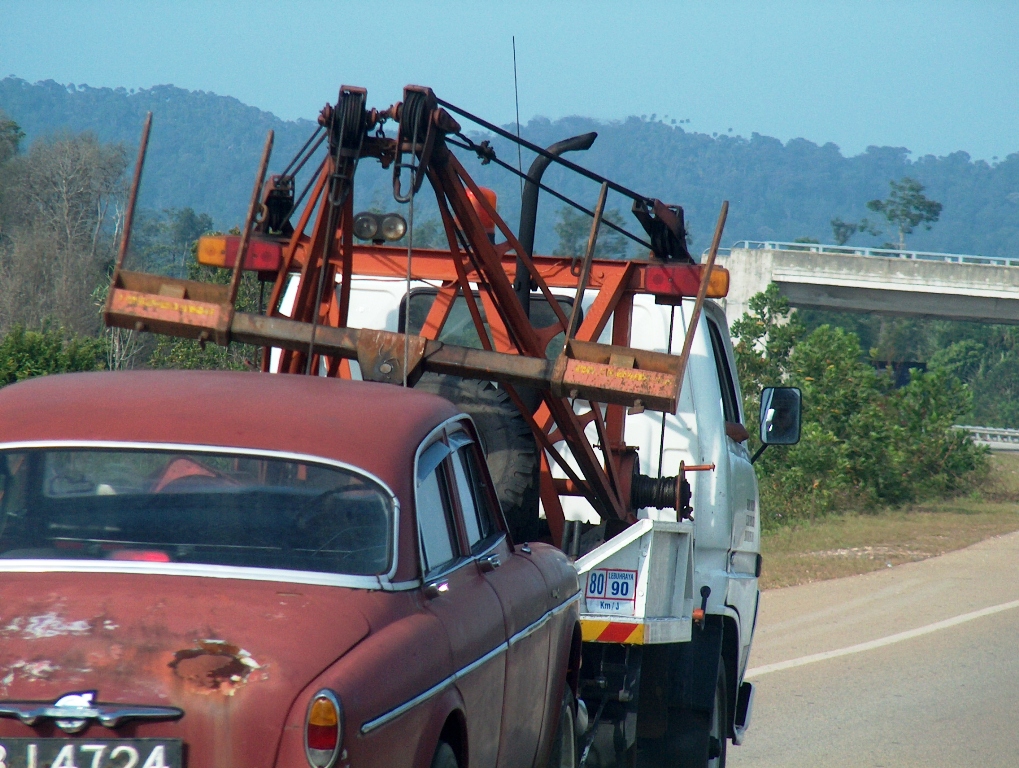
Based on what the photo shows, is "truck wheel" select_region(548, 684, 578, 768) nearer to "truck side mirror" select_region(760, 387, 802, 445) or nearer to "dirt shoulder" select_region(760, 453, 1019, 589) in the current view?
"truck side mirror" select_region(760, 387, 802, 445)

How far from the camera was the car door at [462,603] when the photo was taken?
3.46 meters

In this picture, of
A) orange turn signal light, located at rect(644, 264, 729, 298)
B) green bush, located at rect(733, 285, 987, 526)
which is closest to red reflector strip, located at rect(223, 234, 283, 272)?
orange turn signal light, located at rect(644, 264, 729, 298)

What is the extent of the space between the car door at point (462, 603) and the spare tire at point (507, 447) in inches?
56.8

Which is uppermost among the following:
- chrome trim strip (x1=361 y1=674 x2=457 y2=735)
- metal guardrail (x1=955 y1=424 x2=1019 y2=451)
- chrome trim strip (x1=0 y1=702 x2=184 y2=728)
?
chrome trim strip (x1=0 y1=702 x2=184 y2=728)

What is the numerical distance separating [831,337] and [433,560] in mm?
21425

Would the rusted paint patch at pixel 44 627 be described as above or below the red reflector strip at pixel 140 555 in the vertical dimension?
below

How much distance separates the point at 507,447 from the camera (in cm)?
548

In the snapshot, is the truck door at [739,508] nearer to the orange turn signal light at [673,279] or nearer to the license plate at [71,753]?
the orange turn signal light at [673,279]

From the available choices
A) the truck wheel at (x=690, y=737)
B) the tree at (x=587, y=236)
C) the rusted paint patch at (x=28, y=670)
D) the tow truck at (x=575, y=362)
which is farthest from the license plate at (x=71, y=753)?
the tree at (x=587, y=236)

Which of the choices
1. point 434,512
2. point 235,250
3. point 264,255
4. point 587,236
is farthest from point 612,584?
point 587,236

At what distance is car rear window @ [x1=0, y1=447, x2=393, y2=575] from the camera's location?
334 cm

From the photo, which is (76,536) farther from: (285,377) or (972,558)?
(972,558)

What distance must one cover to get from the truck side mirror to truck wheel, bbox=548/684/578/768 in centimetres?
270

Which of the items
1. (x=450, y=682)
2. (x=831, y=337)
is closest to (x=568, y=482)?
(x=450, y=682)
